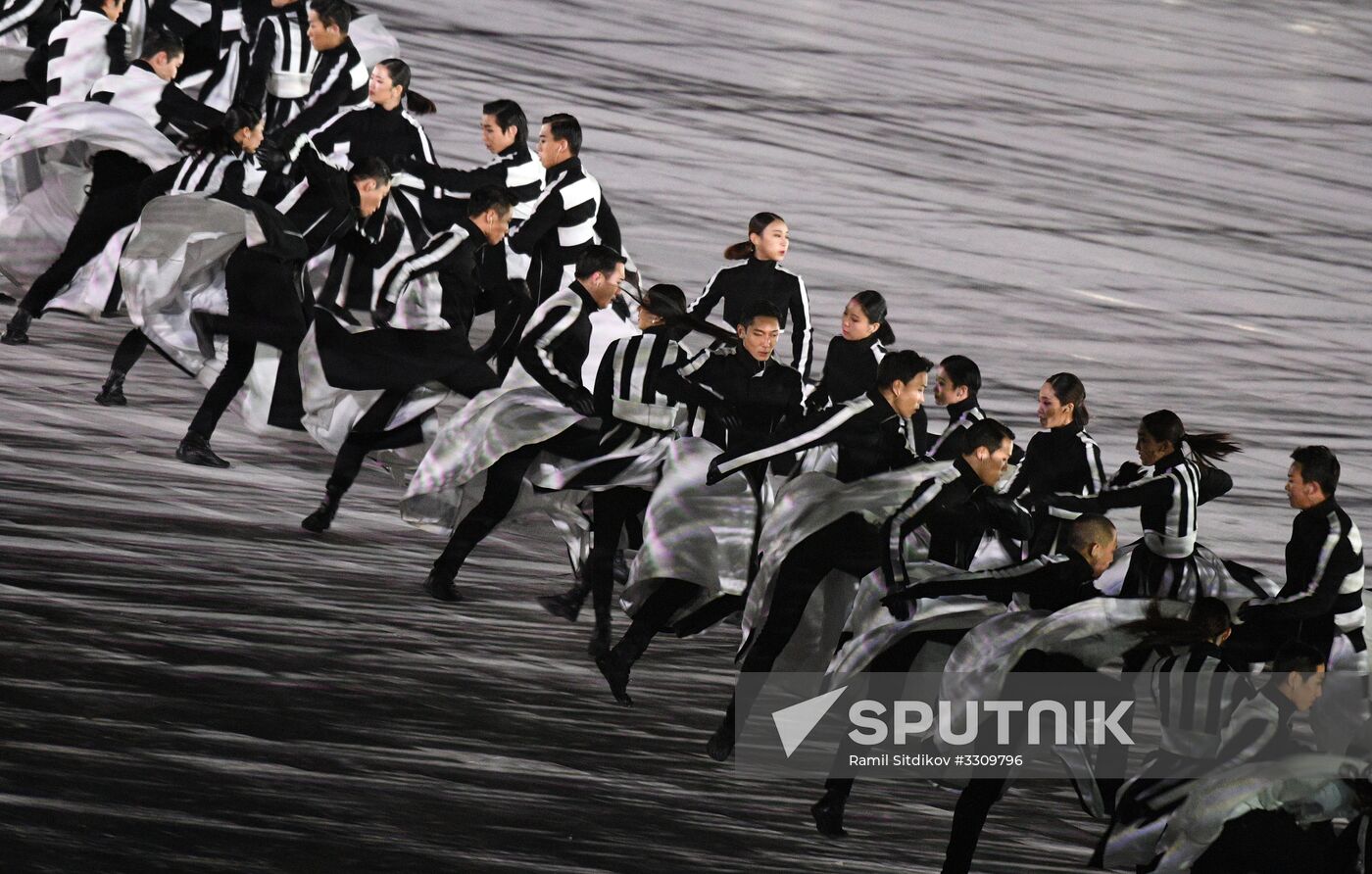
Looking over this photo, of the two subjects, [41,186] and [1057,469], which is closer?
[1057,469]

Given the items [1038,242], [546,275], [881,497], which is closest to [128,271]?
[546,275]

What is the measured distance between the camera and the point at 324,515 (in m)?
10.2

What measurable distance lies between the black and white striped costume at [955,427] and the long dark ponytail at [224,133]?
396cm

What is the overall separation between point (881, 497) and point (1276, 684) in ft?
5.13

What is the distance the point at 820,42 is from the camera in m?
22.6

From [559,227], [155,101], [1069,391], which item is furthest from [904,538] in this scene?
[155,101]

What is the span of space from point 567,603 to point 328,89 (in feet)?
16.2

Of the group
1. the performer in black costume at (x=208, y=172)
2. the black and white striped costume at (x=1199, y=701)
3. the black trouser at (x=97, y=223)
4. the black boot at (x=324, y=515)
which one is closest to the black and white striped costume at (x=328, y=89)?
the black trouser at (x=97, y=223)

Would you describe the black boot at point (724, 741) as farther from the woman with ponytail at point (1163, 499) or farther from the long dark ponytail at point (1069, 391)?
the long dark ponytail at point (1069, 391)

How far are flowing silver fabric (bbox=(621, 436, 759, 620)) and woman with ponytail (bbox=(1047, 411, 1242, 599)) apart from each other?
3.86ft

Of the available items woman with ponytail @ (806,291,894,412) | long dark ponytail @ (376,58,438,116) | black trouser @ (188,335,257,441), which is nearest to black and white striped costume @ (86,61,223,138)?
long dark ponytail @ (376,58,438,116)

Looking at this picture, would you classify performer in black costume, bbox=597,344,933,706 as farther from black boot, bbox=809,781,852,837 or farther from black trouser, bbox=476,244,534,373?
black trouser, bbox=476,244,534,373

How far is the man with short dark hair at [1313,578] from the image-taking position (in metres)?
8.60

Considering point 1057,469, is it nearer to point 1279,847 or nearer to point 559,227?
point 1279,847
